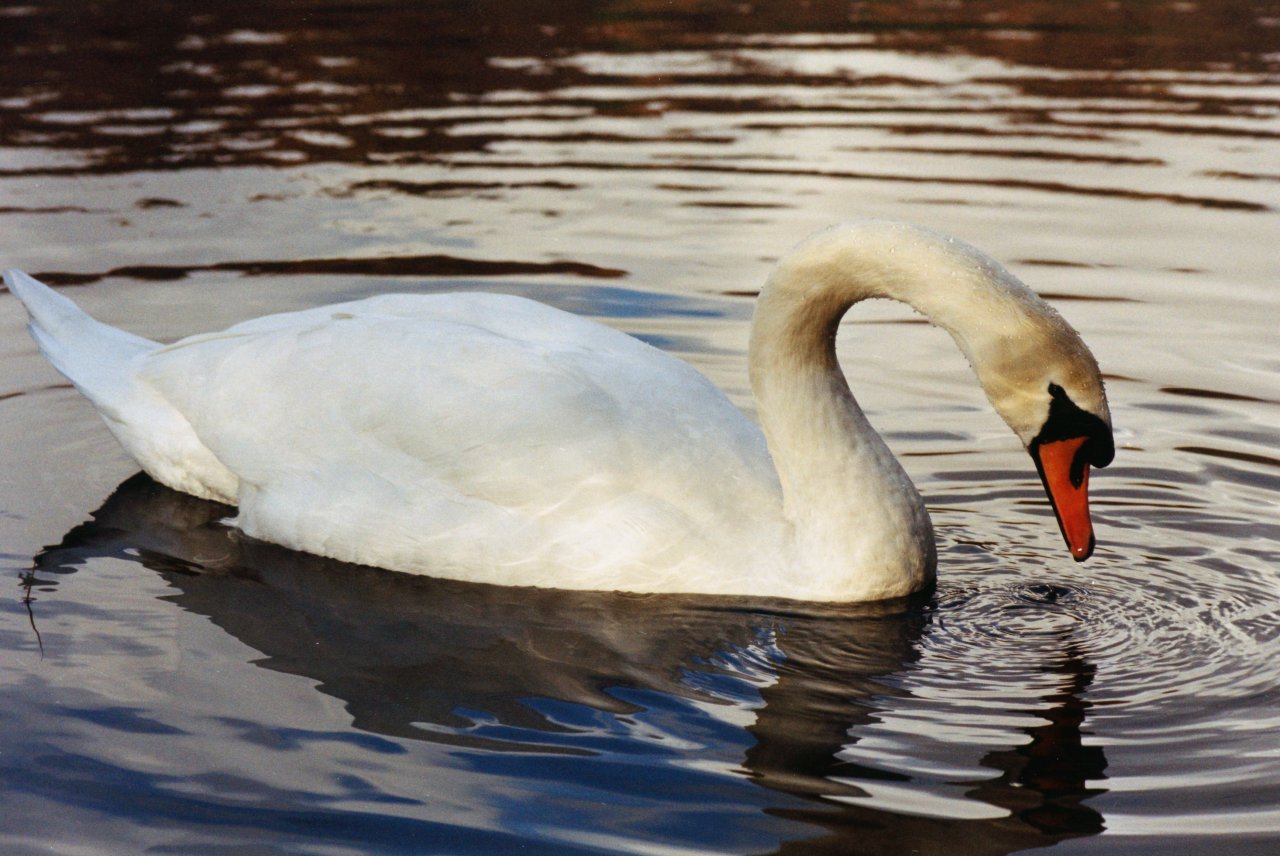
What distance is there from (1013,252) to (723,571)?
215 inches

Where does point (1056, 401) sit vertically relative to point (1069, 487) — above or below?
above

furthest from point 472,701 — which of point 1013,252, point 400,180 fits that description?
point 400,180

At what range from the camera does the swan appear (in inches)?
227

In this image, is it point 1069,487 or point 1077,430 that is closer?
point 1077,430

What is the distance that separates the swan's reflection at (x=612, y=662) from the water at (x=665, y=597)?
0.05ft

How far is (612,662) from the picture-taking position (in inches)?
226

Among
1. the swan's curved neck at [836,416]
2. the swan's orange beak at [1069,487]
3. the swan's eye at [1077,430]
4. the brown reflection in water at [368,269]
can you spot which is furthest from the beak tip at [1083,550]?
the brown reflection in water at [368,269]

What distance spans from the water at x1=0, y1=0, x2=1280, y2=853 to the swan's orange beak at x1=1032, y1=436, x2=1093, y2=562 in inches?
14.3

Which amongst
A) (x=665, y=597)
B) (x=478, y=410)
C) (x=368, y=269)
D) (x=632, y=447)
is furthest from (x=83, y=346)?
(x=368, y=269)

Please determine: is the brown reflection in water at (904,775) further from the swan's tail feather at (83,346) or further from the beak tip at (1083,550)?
the swan's tail feather at (83,346)

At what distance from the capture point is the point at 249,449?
6840 millimetres

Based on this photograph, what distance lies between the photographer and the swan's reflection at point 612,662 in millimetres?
4801

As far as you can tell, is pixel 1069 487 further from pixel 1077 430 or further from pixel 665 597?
pixel 665 597

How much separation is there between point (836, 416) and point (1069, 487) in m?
0.92
